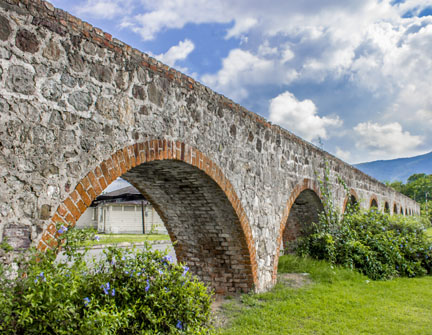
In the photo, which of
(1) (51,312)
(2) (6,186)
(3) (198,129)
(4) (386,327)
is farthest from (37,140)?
(4) (386,327)

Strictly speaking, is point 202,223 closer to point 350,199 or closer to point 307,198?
point 307,198

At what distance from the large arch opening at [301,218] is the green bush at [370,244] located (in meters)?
0.20

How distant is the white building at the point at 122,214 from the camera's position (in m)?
25.0

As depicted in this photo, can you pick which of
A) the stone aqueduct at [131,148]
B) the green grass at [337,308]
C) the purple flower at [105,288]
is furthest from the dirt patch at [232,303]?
the purple flower at [105,288]

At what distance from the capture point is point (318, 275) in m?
7.12

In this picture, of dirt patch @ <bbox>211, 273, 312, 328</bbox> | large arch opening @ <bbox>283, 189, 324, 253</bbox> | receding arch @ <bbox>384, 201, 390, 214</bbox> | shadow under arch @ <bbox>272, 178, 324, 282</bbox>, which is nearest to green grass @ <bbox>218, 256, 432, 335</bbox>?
dirt patch @ <bbox>211, 273, 312, 328</bbox>

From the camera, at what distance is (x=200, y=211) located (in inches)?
227

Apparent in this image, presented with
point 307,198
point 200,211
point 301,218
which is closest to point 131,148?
point 200,211

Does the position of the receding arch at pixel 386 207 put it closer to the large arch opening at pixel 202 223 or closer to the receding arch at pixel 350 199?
the receding arch at pixel 350 199

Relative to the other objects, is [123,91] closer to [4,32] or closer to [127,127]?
[127,127]

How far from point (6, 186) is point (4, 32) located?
1.17m

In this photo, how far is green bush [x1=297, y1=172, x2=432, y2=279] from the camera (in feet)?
26.0

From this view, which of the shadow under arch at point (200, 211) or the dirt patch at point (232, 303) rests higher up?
the shadow under arch at point (200, 211)

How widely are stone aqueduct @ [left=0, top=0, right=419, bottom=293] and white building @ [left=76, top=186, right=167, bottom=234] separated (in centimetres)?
1873
